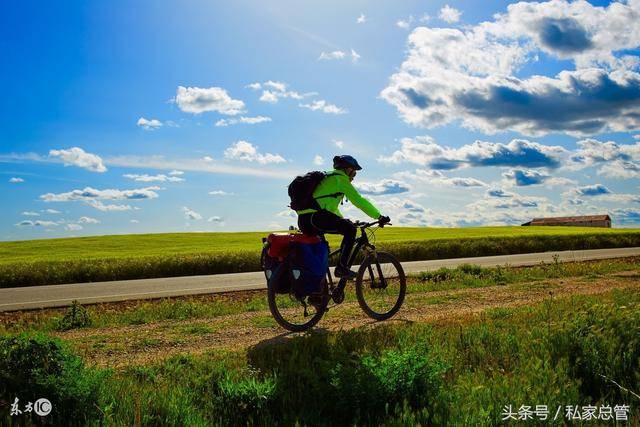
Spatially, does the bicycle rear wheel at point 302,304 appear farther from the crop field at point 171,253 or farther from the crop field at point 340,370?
the crop field at point 171,253

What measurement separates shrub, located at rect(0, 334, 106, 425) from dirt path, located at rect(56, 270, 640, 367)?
4.86 feet

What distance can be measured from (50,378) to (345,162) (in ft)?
16.2

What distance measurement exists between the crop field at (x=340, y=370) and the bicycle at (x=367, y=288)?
0.31m

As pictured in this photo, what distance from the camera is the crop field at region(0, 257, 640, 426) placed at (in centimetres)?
488

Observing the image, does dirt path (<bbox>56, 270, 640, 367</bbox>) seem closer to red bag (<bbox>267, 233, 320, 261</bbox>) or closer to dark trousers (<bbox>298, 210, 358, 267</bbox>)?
red bag (<bbox>267, 233, 320, 261</bbox>)

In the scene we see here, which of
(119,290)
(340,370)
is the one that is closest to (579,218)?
(119,290)

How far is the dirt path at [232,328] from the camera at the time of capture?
7.93 meters

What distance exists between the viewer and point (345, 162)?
27.1 ft

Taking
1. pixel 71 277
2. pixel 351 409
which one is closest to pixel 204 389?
pixel 351 409

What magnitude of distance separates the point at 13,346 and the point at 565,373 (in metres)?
5.56

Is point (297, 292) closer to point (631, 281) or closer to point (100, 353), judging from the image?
point (100, 353)

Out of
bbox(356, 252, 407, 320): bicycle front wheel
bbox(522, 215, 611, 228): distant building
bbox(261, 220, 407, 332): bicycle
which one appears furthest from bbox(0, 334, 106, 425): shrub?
bbox(522, 215, 611, 228): distant building

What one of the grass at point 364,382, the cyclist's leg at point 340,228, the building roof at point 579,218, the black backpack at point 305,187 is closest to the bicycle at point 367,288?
the cyclist's leg at point 340,228

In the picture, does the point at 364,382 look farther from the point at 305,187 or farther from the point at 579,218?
the point at 579,218
